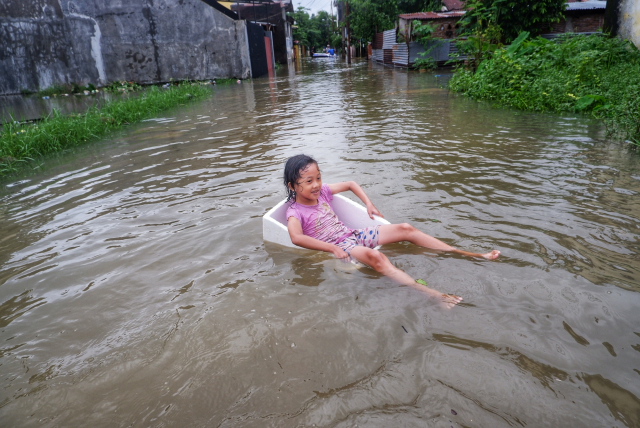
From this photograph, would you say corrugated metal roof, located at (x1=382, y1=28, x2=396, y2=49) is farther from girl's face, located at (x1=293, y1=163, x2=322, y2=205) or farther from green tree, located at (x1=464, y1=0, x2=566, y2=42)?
girl's face, located at (x1=293, y1=163, x2=322, y2=205)

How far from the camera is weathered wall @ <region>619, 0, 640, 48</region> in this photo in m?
8.83

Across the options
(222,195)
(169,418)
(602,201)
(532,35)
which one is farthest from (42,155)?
(532,35)

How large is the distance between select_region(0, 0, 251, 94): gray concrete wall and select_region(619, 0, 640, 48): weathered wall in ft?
46.1

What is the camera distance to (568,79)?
7.90 m

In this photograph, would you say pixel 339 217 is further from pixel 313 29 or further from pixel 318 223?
pixel 313 29

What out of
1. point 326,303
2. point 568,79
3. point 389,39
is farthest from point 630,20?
point 389,39

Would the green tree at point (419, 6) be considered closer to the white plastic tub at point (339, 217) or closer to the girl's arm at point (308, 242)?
the white plastic tub at point (339, 217)

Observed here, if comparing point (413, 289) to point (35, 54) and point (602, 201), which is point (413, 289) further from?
point (35, 54)

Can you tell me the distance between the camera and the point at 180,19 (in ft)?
58.5

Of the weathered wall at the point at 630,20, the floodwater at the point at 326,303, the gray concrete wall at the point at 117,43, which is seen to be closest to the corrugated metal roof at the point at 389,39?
the gray concrete wall at the point at 117,43

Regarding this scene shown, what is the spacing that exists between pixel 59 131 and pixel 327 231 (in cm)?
637

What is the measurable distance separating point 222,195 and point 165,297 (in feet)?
6.45

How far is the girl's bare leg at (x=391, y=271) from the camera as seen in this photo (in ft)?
8.34

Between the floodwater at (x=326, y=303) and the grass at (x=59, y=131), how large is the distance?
1.58 metres
